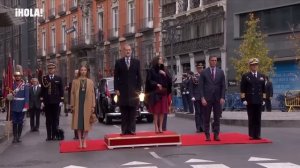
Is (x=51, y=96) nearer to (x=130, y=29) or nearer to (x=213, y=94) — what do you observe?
(x=213, y=94)

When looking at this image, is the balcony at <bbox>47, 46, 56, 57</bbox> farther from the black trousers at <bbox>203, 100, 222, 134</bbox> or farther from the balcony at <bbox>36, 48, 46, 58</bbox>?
the black trousers at <bbox>203, 100, 222, 134</bbox>

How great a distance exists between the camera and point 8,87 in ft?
62.2

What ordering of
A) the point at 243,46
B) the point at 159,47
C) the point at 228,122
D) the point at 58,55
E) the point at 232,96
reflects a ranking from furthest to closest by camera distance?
the point at 58,55 → the point at 159,47 → the point at 243,46 → the point at 232,96 → the point at 228,122

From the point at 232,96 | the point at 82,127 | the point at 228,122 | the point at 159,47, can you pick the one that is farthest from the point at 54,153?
Answer: the point at 159,47

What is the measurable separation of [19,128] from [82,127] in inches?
125

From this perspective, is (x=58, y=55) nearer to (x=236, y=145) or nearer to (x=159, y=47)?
(x=159, y=47)

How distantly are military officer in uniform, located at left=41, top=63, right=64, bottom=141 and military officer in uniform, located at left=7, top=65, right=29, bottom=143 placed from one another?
0.54 metres

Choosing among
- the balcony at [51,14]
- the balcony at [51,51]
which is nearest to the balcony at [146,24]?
the balcony at [51,14]

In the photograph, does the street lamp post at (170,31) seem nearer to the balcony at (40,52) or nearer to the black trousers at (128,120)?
the balcony at (40,52)

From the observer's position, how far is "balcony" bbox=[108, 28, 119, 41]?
201ft

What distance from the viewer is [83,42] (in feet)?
221

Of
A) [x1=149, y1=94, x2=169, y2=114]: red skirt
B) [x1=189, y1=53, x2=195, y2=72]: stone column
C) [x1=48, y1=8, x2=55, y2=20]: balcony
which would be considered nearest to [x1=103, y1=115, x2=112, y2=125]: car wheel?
[x1=149, y1=94, x2=169, y2=114]: red skirt

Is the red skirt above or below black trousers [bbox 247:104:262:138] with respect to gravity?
above

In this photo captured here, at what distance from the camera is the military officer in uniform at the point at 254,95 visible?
1661 centimetres
